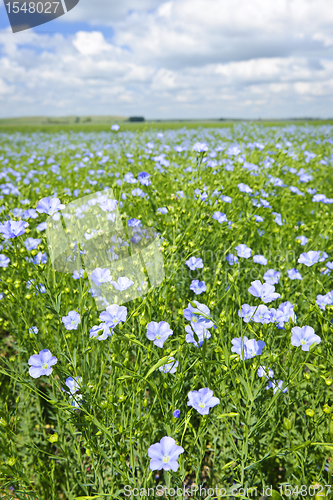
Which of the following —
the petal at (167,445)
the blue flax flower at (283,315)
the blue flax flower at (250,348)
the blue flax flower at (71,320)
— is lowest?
the petal at (167,445)

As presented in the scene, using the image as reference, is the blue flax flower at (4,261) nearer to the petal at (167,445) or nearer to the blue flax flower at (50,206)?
the blue flax flower at (50,206)

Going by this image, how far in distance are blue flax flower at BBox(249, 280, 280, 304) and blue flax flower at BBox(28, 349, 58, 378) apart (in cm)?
99

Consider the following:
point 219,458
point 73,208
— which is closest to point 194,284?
point 219,458

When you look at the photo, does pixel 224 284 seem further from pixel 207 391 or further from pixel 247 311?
pixel 207 391

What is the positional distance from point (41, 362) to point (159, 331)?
21.2 inches

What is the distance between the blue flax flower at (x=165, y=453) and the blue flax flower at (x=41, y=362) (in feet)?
1.75

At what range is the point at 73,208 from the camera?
2.41 m

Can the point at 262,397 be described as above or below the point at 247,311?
below

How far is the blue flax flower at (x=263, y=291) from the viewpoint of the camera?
1.52m

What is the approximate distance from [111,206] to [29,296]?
875 millimetres

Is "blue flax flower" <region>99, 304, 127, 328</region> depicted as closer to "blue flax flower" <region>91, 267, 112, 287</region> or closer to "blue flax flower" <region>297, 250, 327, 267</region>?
"blue flax flower" <region>91, 267, 112, 287</region>

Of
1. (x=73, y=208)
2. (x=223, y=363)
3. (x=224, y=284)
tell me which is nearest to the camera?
(x=223, y=363)

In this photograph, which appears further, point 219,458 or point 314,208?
point 314,208

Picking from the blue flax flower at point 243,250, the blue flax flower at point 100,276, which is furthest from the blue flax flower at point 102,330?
the blue flax flower at point 243,250
